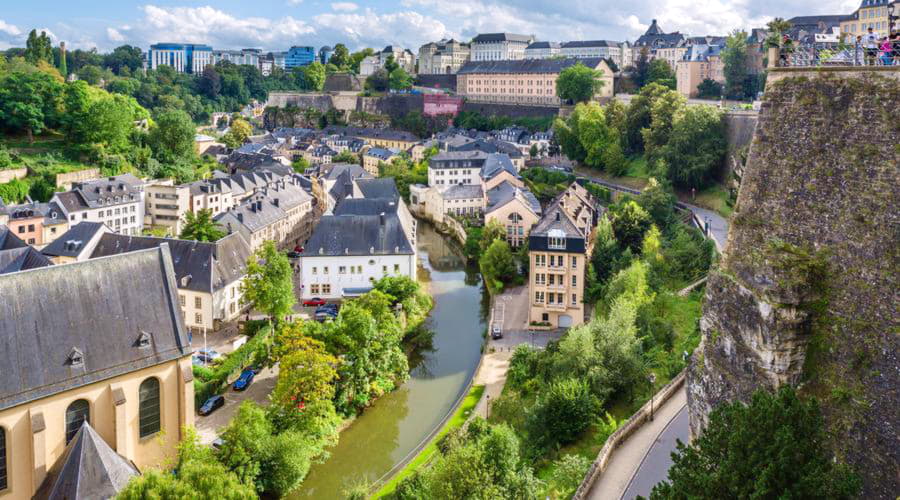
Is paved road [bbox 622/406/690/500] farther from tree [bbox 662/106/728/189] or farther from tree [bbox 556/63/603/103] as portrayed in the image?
tree [bbox 556/63/603/103]

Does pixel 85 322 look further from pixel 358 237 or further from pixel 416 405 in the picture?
pixel 358 237

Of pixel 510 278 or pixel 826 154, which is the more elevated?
pixel 826 154

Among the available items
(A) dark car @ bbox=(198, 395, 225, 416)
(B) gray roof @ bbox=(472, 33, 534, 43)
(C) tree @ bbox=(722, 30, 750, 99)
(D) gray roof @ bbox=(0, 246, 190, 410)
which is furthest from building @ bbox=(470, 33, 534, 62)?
(D) gray roof @ bbox=(0, 246, 190, 410)

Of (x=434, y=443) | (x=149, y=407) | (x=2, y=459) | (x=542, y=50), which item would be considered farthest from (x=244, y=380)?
(x=542, y=50)

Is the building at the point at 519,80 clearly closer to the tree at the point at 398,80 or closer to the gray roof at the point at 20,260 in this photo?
the tree at the point at 398,80

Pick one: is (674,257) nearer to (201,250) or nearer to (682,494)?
(201,250)

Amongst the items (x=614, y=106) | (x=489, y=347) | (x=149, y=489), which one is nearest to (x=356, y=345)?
(x=489, y=347)
